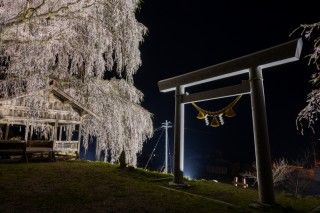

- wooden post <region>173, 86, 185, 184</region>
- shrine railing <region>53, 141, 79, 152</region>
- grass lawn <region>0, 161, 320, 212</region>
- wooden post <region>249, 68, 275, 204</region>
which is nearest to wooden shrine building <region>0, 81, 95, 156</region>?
shrine railing <region>53, 141, 79, 152</region>

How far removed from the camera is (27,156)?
43.4 ft

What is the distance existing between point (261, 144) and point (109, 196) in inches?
137

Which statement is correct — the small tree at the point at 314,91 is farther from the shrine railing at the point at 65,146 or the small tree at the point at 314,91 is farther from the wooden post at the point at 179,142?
the shrine railing at the point at 65,146

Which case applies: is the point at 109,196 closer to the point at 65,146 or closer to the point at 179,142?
the point at 179,142

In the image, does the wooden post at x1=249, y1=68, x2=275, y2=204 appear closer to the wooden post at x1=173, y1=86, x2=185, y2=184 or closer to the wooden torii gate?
the wooden torii gate

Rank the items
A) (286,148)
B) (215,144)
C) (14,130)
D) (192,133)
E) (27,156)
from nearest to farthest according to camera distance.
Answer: (27,156), (14,130), (286,148), (215,144), (192,133)

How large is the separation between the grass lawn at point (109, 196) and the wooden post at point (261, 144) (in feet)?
1.29

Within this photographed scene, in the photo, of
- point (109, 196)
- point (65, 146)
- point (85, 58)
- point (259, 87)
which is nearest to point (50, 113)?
point (65, 146)

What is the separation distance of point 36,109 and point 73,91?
224cm

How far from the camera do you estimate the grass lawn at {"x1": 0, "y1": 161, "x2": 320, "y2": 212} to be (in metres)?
5.57

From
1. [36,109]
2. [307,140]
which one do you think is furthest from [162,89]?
[307,140]

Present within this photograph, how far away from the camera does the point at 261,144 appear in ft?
20.3

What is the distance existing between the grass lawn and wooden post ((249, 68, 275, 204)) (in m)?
0.39

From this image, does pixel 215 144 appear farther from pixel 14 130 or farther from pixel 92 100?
pixel 92 100
